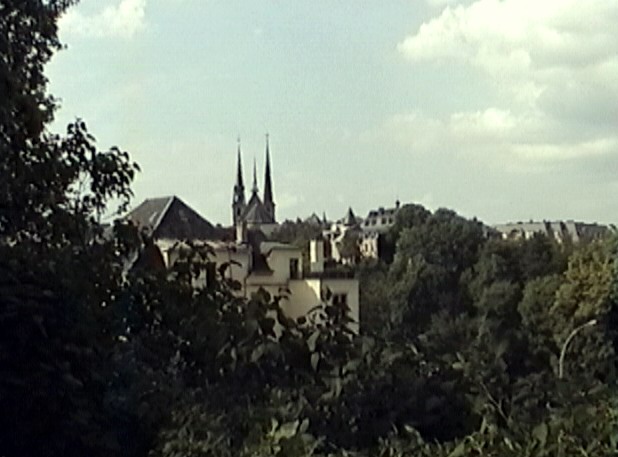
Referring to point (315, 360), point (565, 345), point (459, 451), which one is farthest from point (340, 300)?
point (459, 451)

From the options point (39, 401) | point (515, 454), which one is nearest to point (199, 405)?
point (39, 401)

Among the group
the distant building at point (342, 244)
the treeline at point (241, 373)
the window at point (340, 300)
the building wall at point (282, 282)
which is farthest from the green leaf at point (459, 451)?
the distant building at point (342, 244)

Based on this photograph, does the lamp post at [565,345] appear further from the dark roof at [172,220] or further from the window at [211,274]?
the dark roof at [172,220]

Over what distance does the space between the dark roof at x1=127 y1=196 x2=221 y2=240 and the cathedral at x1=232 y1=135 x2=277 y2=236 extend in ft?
3.11

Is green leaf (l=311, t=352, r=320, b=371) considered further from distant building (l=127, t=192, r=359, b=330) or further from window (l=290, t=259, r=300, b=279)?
window (l=290, t=259, r=300, b=279)

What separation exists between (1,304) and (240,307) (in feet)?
3.49

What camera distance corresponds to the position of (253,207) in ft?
66.0

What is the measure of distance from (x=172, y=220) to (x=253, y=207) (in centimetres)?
1424

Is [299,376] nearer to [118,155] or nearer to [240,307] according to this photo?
[240,307]

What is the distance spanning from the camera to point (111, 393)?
4.16m

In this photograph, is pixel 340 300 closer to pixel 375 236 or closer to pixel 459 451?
pixel 459 451

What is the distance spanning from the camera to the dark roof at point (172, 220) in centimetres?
560

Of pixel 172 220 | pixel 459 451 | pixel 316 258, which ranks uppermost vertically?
pixel 172 220

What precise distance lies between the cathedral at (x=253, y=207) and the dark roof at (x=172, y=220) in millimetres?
948
